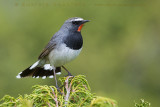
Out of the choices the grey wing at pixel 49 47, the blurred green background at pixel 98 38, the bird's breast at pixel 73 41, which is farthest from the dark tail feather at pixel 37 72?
the blurred green background at pixel 98 38

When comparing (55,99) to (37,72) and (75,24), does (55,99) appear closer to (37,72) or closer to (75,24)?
(75,24)

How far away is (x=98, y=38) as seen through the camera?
7004 millimetres

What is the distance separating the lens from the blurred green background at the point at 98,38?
677 cm

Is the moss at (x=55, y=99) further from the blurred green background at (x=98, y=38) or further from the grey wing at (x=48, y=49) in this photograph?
the blurred green background at (x=98, y=38)

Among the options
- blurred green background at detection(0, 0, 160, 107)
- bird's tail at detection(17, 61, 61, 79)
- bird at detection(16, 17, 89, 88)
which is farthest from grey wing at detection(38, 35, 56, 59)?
blurred green background at detection(0, 0, 160, 107)

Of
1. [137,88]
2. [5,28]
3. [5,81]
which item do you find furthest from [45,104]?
[5,28]

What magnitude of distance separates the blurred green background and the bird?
166cm

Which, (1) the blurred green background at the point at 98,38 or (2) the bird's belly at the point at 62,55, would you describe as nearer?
(2) the bird's belly at the point at 62,55

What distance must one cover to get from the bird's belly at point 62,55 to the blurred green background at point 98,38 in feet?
6.82

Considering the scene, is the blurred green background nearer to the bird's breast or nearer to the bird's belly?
the bird's belly

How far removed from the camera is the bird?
4.31 m

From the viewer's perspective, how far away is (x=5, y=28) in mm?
7027

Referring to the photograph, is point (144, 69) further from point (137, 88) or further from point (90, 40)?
point (90, 40)

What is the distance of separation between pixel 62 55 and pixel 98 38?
110 inches
